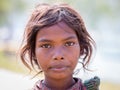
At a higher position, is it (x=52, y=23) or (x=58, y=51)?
(x=52, y=23)

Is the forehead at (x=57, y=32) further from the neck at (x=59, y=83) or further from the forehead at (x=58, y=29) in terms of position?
the neck at (x=59, y=83)

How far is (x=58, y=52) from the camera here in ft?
6.13

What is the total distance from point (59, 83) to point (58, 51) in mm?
210

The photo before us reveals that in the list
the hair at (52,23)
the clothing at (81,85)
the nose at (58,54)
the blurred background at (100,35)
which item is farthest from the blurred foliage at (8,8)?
the nose at (58,54)

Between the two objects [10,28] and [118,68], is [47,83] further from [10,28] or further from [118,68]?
[10,28]

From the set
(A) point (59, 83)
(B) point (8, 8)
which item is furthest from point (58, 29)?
(B) point (8, 8)

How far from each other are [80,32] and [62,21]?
13 cm

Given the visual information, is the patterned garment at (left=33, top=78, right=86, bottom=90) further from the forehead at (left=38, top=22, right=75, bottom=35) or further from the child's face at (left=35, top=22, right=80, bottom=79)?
the forehead at (left=38, top=22, right=75, bottom=35)

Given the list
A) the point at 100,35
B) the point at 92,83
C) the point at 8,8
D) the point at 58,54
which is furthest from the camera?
the point at 8,8

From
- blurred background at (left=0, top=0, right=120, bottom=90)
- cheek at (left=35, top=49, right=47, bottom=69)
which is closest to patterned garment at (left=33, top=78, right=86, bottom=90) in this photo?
cheek at (left=35, top=49, right=47, bottom=69)

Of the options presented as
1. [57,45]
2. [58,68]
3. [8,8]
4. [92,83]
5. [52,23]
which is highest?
[8,8]

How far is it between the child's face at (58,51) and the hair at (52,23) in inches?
1.6

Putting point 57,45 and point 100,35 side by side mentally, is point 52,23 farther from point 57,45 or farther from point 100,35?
point 100,35

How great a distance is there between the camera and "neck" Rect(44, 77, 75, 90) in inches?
78.8
